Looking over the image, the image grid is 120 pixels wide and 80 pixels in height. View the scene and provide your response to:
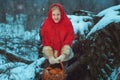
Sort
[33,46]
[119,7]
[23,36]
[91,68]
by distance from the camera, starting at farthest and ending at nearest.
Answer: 1. [23,36]
2. [33,46]
3. [119,7]
4. [91,68]

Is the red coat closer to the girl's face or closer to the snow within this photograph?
the girl's face

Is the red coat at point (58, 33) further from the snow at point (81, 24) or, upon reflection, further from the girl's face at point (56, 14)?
the snow at point (81, 24)

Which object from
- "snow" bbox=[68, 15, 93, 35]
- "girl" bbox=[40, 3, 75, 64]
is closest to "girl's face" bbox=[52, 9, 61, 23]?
"girl" bbox=[40, 3, 75, 64]

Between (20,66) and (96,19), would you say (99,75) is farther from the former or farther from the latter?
(20,66)

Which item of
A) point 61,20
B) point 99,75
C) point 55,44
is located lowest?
point 99,75

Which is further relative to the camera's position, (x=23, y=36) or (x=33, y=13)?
(x=33, y=13)

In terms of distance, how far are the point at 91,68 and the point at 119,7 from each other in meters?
1.52

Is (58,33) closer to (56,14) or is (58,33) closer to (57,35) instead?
(57,35)

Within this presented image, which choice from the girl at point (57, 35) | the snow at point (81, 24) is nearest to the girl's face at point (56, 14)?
the girl at point (57, 35)

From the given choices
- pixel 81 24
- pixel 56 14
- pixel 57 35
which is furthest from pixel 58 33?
pixel 81 24

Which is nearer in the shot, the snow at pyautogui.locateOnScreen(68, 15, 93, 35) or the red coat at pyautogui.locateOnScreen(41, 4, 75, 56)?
the red coat at pyautogui.locateOnScreen(41, 4, 75, 56)

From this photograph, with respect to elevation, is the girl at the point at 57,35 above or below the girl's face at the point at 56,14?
below

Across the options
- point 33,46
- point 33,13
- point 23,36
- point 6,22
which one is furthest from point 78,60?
point 33,13

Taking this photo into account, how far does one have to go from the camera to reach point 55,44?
201 inches
